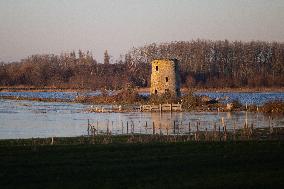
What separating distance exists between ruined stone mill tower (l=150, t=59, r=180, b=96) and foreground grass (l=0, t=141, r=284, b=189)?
40057mm

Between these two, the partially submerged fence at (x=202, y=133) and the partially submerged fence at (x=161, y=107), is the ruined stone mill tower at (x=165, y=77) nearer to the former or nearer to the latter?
the partially submerged fence at (x=161, y=107)

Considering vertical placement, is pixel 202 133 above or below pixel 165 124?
above

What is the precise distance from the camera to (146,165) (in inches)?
674

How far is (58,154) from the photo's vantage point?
19.7 meters

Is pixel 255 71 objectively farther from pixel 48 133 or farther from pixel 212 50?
pixel 48 133

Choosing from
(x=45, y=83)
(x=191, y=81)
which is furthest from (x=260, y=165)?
(x=45, y=83)

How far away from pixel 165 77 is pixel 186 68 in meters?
67.4

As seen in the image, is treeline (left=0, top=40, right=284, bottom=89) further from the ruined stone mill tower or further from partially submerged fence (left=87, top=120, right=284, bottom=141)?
partially submerged fence (left=87, top=120, right=284, bottom=141)

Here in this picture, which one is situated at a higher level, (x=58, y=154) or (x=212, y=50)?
(x=212, y=50)

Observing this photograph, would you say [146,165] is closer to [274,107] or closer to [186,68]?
[274,107]

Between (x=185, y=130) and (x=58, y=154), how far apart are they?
14.7m

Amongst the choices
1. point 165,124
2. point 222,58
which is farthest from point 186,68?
point 165,124

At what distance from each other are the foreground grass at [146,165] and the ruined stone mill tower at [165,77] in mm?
40057

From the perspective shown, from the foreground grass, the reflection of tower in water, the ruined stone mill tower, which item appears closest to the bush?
the reflection of tower in water
